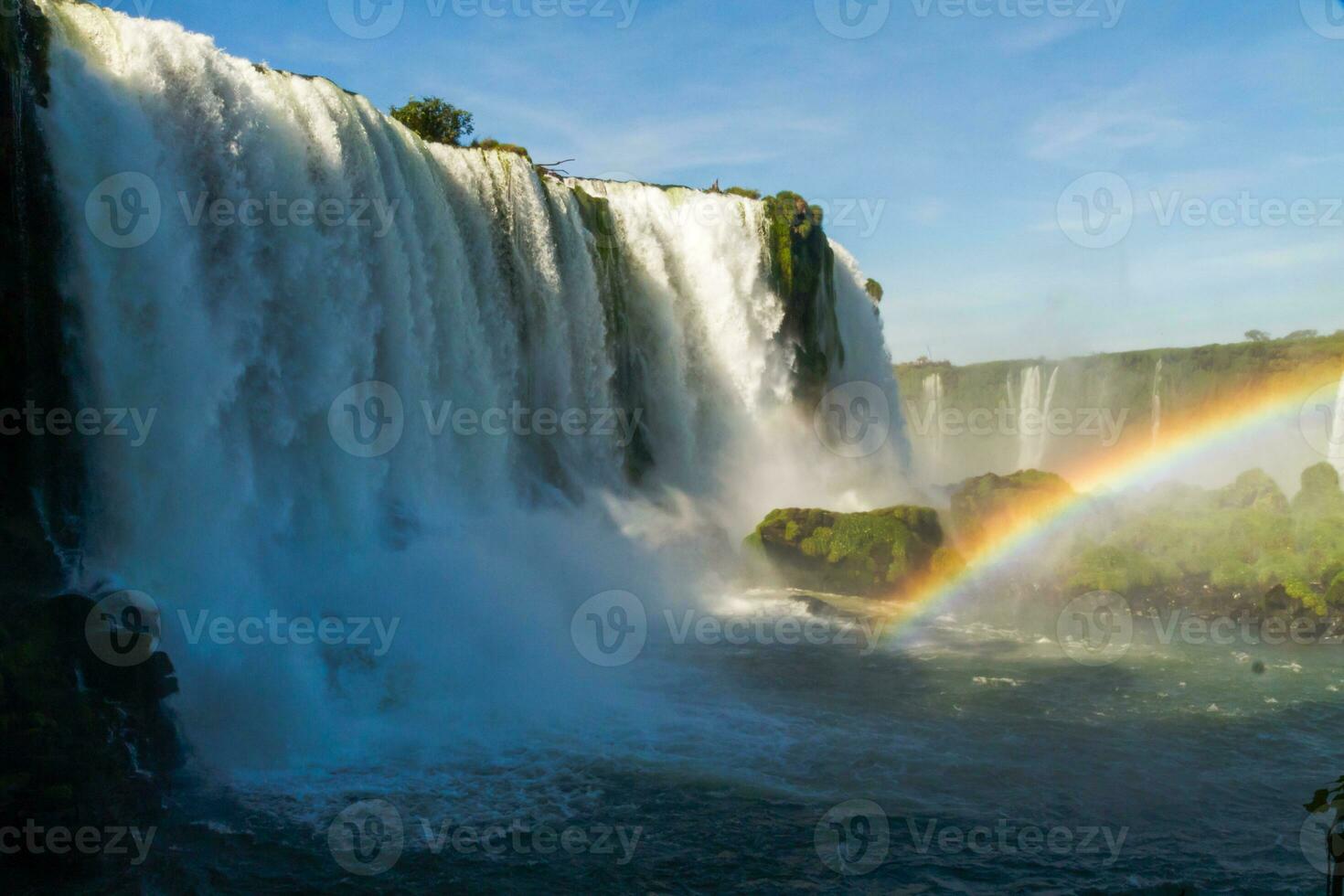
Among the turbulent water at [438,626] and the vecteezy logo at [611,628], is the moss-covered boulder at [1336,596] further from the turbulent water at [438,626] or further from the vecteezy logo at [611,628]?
the vecteezy logo at [611,628]

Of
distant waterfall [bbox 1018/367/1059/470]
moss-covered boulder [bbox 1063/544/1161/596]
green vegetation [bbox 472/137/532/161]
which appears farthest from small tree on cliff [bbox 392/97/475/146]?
distant waterfall [bbox 1018/367/1059/470]

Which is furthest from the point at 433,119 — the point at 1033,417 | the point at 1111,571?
the point at 1033,417

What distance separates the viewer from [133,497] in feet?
36.6

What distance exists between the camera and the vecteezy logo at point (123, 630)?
30.0 ft

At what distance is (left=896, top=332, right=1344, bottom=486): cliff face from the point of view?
34.7m

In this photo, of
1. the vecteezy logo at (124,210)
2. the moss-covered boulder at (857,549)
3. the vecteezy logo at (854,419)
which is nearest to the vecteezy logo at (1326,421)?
the vecteezy logo at (854,419)

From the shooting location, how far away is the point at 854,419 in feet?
98.4

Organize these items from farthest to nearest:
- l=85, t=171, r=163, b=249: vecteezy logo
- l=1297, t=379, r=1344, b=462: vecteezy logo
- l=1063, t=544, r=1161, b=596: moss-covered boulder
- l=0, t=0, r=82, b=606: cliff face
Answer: l=1297, t=379, r=1344, b=462: vecteezy logo → l=1063, t=544, r=1161, b=596: moss-covered boulder → l=85, t=171, r=163, b=249: vecteezy logo → l=0, t=0, r=82, b=606: cliff face

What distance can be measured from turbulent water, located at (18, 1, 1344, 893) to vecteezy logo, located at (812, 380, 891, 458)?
10658 millimetres

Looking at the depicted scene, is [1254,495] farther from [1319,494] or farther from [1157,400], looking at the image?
[1157,400]

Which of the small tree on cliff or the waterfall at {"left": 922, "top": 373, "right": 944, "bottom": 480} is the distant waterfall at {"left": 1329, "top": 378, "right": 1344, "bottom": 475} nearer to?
the waterfall at {"left": 922, "top": 373, "right": 944, "bottom": 480}

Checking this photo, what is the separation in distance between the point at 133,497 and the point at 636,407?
13168 mm

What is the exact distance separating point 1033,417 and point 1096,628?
2601cm

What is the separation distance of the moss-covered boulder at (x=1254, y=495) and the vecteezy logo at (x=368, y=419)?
16.0m
